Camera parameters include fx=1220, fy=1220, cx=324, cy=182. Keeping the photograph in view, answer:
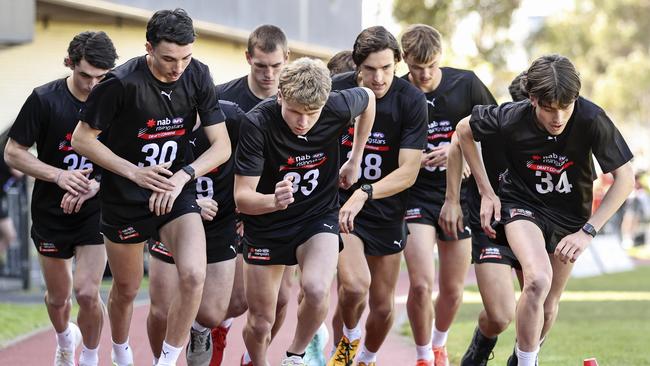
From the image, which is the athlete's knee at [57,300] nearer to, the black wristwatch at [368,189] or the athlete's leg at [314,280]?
the athlete's leg at [314,280]

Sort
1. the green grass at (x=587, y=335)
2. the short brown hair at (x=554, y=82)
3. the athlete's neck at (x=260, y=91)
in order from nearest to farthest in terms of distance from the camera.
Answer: the short brown hair at (x=554, y=82) → the athlete's neck at (x=260, y=91) → the green grass at (x=587, y=335)

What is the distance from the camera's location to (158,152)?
784 centimetres

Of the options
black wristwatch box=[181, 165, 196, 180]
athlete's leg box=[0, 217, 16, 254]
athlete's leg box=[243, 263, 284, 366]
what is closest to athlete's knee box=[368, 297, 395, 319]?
athlete's leg box=[243, 263, 284, 366]

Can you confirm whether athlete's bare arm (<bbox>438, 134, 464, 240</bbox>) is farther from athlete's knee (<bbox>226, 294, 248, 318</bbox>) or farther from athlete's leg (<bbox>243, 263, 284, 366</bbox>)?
athlete's knee (<bbox>226, 294, 248, 318</bbox>)

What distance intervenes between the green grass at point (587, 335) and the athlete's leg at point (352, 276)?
7.03 ft

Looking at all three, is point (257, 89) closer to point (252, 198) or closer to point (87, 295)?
point (252, 198)

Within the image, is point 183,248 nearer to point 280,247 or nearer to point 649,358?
Answer: point 280,247

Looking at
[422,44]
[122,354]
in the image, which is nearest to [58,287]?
[122,354]

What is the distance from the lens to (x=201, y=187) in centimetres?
884

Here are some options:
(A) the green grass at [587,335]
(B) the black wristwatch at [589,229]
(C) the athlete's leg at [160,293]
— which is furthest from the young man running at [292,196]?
(A) the green grass at [587,335]

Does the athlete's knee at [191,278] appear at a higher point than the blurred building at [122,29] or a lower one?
higher

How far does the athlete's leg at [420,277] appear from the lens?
9.45 metres

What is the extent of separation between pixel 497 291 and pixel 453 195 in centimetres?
82

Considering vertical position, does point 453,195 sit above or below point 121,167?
below
